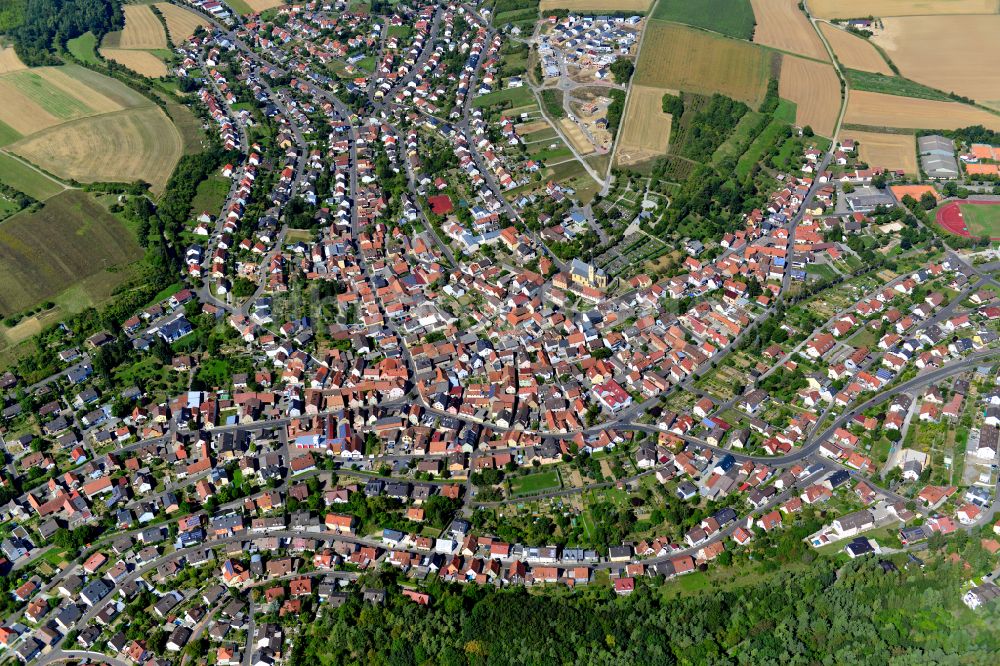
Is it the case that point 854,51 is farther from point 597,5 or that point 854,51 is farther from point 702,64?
point 597,5

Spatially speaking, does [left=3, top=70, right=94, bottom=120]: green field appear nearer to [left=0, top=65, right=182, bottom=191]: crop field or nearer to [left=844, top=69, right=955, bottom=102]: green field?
[left=0, top=65, right=182, bottom=191]: crop field

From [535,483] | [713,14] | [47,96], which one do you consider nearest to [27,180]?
[47,96]

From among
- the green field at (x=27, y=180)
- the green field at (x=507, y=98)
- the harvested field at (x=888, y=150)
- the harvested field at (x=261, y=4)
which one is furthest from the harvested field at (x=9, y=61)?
the harvested field at (x=888, y=150)

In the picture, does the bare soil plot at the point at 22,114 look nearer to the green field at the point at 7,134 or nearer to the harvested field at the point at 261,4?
the green field at the point at 7,134

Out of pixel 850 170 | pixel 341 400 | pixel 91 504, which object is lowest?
pixel 91 504

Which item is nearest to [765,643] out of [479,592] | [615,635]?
[615,635]

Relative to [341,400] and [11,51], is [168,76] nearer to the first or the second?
[11,51]
